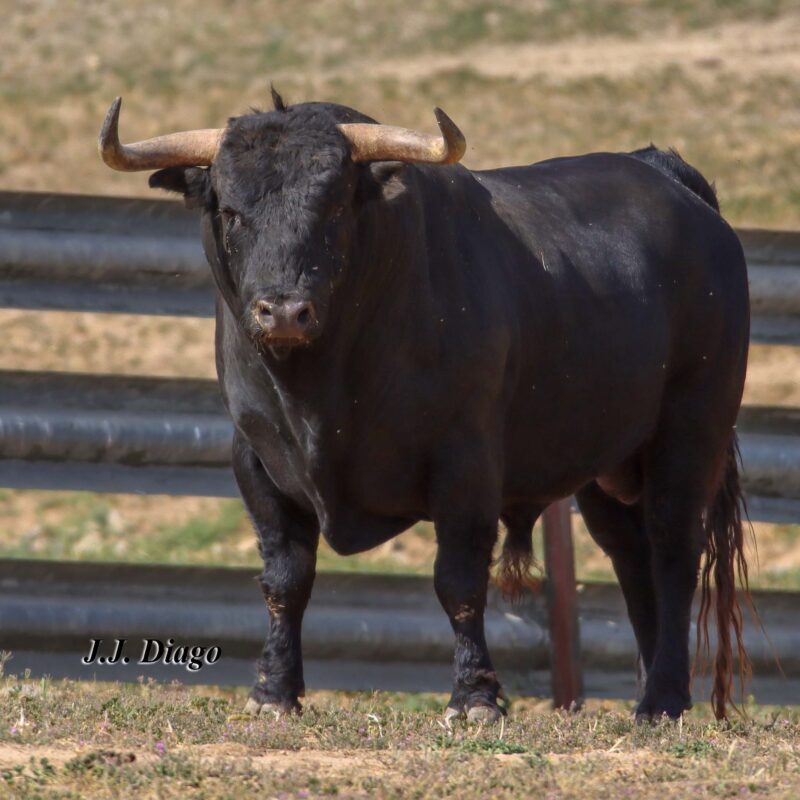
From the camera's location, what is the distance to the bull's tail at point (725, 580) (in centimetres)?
671

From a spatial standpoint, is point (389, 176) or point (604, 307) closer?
point (389, 176)

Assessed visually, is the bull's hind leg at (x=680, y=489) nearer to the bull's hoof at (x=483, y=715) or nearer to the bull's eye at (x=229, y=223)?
the bull's hoof at (x=483, y=715)

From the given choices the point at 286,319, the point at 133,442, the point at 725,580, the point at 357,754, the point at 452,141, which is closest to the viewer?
the point at 357,754

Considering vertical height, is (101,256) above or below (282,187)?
below

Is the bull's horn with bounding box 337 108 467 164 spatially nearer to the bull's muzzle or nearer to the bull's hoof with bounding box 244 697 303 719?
the bull's muzzle

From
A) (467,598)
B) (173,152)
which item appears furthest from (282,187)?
(467,598)

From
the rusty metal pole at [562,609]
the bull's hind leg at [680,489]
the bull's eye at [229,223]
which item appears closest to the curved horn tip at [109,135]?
the bull's eye at [229,223]

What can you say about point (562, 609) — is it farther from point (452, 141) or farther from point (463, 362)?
point (452, 141)

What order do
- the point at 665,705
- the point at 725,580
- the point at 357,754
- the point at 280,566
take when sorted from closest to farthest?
the point at 357,754 < the point at 280,566 < the point at 665,705 < the point at 725,580

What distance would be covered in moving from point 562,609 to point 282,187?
2.61m

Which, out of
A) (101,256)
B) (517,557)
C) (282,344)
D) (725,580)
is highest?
(282,344)

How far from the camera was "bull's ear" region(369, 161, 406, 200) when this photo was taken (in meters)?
5.46

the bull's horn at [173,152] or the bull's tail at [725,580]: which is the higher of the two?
the bull's horn at [173,152]

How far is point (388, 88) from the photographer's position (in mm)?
26844
